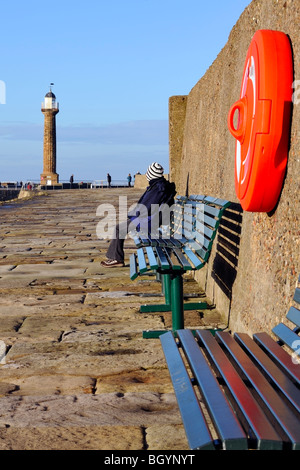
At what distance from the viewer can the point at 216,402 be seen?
1.89 metres

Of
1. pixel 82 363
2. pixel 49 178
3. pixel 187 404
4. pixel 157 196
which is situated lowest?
pixel 49 178

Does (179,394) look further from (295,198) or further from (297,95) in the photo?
(297,95)

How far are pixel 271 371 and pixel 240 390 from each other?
0.60 feet

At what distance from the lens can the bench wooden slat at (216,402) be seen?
1.62 meters

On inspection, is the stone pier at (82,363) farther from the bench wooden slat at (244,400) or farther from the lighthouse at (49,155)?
the lighthouse at (49,155)

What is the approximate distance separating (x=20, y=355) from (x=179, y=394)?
7.06 feet

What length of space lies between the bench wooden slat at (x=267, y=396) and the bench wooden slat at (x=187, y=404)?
177 millimetres

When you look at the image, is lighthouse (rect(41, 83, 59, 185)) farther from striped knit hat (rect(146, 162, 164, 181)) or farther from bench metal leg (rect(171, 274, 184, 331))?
bench metal leg (rect(171, 274, 184, 331))

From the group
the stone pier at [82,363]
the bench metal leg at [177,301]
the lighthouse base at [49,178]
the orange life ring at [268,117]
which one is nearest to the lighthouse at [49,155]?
the lighthouse base at [49,178]

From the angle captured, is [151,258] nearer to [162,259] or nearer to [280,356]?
[162,259]

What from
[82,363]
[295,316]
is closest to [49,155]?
[82,363]

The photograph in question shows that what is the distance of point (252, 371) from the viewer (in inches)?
84.3

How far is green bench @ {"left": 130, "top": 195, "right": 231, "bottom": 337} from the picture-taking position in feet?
13.7

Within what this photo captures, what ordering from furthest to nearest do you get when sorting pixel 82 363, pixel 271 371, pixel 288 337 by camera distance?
pixel 82 363, pixel 288 337, pixel 271 371
